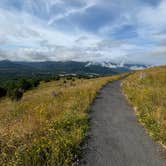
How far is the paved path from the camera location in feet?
24.0

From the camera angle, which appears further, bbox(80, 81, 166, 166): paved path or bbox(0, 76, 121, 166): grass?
bbox(80, 81, 166, 166): paved path

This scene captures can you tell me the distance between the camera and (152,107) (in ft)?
47.5

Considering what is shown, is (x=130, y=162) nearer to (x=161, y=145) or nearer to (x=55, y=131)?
(x=161, y=145)

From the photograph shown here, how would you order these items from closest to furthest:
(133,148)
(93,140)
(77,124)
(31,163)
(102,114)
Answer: (31,163) → (133,148) → (93,140) → (77,124) → (102,114)

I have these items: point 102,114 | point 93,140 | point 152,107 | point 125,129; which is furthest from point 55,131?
point 152,107

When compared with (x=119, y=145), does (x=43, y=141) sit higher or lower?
higher

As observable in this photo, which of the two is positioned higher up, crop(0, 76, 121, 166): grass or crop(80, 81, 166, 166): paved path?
crop(0, 76, 121, 166): grass

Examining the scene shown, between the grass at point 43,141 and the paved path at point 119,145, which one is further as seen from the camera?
the paved path at point 119,145

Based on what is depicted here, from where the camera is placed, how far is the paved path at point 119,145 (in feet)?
24.0

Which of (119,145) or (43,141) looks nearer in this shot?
(43,141)

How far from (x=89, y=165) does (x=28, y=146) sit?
193cm

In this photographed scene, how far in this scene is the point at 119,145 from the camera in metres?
8.62

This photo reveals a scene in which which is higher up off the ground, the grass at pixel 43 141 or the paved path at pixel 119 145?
the grass at pixel 43 141

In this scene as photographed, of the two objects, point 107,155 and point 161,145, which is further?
point 161,145
